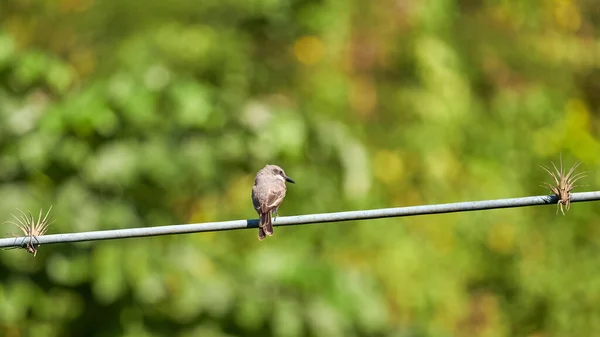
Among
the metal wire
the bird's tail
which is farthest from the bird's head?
the metal wire

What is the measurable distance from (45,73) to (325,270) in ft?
8.83

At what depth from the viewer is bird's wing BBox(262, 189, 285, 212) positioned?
20.4 feet

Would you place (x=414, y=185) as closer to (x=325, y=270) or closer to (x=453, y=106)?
(x=453, y=106)

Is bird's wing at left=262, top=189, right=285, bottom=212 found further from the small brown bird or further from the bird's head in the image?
the bird's head

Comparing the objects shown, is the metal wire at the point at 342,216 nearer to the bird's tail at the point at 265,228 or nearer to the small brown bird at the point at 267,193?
the bird's tail at the point at 265,228

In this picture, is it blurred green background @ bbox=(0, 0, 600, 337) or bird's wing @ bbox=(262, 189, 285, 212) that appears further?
blurred green background @ bbox=(0, 0, 600, 337)

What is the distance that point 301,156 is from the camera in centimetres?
830

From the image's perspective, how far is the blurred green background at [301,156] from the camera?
731 cm

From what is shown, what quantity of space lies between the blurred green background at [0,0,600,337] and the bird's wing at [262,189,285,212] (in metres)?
1.08

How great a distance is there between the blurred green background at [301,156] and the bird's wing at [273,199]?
3.55ft

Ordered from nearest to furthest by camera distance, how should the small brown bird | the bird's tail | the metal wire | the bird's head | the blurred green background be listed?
1. the metal wire
2. the bird's tail
3. the small brown bird
4. the bird's head
5. the blurred green background

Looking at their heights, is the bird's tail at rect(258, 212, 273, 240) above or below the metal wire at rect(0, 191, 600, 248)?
above

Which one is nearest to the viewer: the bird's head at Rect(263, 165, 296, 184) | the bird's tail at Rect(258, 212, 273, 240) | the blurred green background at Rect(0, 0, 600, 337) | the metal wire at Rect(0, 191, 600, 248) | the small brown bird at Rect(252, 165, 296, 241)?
the metal wire at Rect(0, 191, 600, 248)

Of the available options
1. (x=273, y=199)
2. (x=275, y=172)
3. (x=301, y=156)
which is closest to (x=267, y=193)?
(x=273, y=199)
